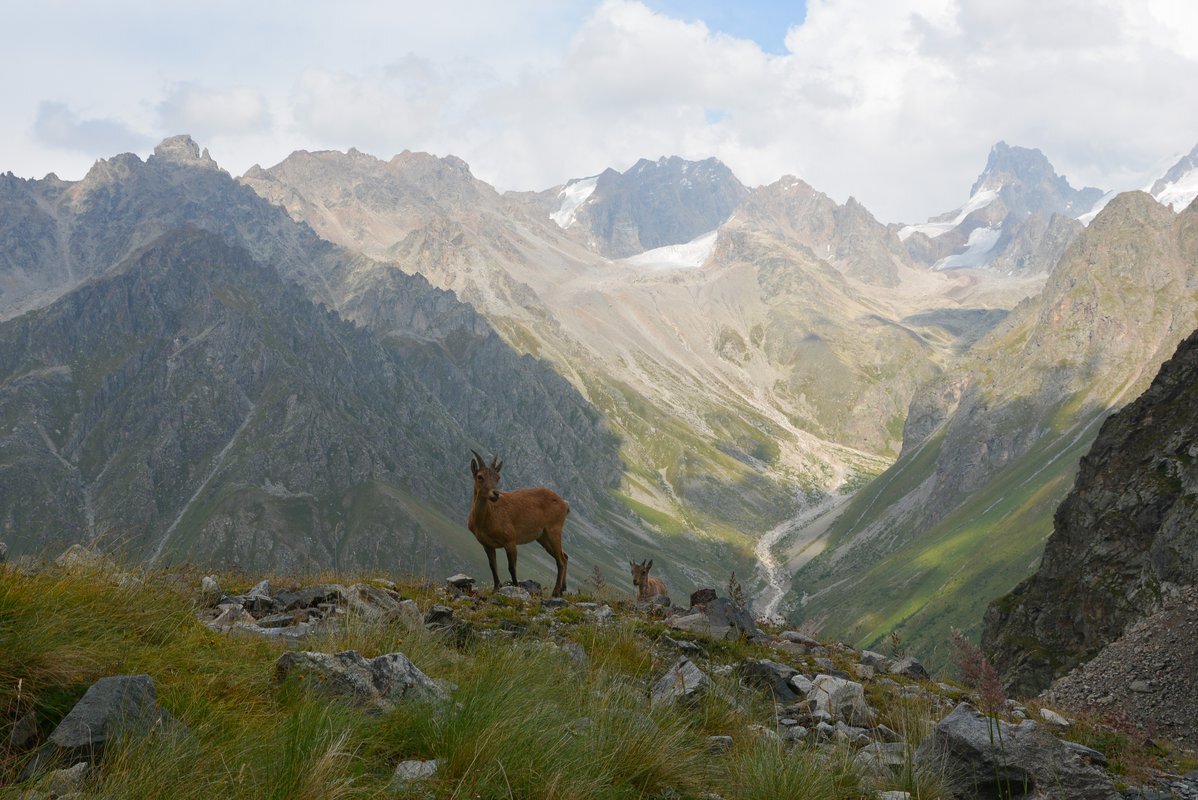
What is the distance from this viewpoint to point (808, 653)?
18203 millimetres

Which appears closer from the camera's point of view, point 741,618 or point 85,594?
point 85,594

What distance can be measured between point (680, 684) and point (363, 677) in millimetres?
4468

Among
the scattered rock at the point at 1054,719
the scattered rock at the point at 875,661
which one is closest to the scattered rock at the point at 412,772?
the scattered rock at the point at 1054,719

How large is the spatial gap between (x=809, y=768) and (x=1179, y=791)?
5135 mm

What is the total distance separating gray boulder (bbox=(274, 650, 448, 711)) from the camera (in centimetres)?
836

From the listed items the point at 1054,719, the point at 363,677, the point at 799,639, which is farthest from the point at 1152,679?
the point at 363,677

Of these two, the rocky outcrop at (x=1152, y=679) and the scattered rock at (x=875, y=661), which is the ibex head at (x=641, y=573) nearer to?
the scattered rock at (x=875, y=661)

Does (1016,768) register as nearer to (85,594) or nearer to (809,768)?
(809,768)

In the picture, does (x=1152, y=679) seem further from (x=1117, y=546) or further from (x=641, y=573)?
(x=1117, y=546)

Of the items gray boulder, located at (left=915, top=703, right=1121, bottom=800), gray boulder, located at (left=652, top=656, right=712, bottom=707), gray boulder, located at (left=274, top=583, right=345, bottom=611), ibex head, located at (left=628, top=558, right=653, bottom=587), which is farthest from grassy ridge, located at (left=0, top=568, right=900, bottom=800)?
ibex head, located at (left=628, top=558, right=653, bottom=587)

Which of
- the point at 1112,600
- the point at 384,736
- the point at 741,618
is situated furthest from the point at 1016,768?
the point at 1112,600

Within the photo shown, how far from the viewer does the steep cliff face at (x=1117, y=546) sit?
47125mm

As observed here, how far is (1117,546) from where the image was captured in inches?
2103

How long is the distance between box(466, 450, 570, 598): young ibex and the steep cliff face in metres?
35.0
